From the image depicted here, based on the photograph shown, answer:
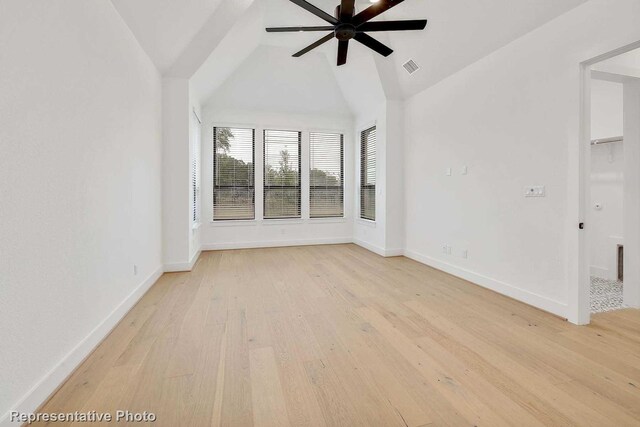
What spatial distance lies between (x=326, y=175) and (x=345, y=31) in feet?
11.9

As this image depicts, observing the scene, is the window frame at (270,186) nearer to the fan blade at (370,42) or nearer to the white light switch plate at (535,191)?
the fan blade at (370,42)

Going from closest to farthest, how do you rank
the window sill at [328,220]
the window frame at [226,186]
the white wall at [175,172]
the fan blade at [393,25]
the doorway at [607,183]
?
the fan blade at [393,25] < the doorway at [607,183] < the white wall at [175,172] < the window frame at [226,186] < the window sill at [328,220]

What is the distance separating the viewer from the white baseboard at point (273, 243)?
580 cm

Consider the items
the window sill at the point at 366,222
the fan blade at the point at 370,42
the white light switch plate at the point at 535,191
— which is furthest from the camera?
the window sill at the point at 366,222


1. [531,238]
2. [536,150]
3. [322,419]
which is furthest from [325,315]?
[536,150]

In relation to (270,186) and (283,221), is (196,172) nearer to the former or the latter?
(270,186)

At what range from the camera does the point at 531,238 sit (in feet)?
9.71

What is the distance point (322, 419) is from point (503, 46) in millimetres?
3979

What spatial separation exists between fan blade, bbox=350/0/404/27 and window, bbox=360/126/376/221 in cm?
287

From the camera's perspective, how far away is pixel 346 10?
2805 mm

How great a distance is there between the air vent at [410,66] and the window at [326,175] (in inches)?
92.7

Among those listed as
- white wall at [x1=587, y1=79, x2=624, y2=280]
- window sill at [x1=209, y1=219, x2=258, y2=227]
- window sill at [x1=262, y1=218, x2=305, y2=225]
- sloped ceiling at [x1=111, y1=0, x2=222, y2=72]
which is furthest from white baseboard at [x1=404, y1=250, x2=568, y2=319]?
sloped ceiling at [x1=111, y1=0, x2=222, y2=72]

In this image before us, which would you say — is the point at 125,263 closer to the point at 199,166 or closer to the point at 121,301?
the point at 121,301

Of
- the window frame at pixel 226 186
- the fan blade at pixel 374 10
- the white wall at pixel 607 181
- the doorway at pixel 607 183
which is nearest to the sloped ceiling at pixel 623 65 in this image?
the doorway at pixel 607 183
